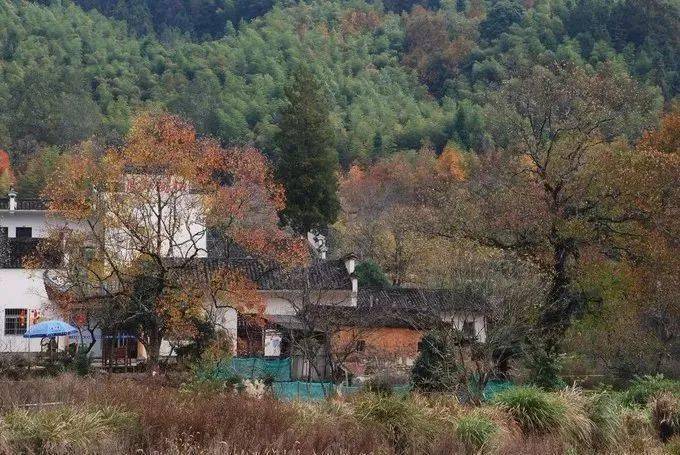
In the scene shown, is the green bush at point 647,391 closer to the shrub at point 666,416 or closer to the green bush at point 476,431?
the shrub at point 666,416

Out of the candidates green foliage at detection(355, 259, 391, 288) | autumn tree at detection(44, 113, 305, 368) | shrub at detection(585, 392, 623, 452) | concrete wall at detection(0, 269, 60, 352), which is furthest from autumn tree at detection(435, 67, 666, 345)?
concrete wall at detection(0, 269, 60, 352)

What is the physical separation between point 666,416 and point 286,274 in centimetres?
1859

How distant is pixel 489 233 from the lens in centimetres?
2414

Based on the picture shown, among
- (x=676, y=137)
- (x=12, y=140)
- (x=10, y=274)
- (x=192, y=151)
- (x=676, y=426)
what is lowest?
(x=676, y=426)

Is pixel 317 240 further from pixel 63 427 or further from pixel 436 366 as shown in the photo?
pixel 63 427

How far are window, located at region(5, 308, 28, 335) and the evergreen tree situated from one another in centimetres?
1362

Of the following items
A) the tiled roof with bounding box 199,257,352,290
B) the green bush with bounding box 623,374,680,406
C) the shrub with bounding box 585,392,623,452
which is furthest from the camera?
the tiled roof with bounding box 199,257,352,290

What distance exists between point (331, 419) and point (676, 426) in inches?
250

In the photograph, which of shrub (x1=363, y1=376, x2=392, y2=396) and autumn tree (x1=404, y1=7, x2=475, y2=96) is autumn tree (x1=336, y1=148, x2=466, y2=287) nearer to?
shrub (x1=363, y1=376, x2=392, y2=396)

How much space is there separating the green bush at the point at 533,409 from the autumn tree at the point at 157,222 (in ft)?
36.2

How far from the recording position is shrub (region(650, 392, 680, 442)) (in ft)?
50.2

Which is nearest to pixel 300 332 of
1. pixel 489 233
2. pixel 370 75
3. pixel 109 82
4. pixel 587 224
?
pixel 489 233

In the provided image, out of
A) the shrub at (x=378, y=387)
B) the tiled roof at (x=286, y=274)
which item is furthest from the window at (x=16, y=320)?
the shrub at (x=378, y=387)

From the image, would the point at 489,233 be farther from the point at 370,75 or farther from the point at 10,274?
the point at 370,75
